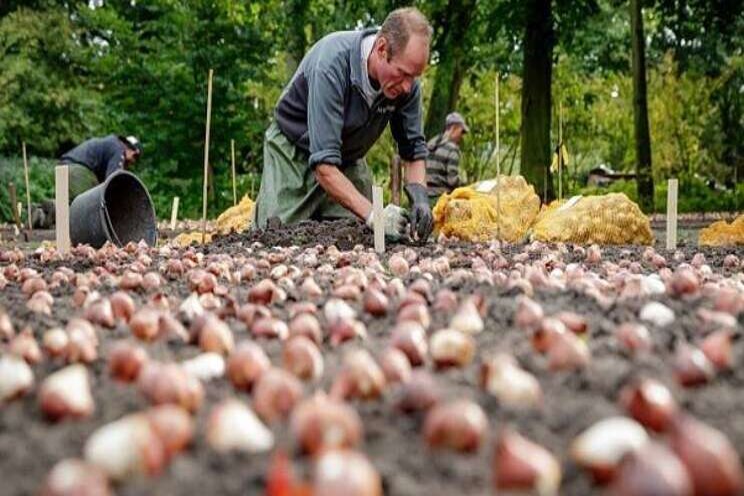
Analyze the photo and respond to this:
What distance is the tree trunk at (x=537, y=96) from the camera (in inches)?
333

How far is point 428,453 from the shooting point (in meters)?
0.90

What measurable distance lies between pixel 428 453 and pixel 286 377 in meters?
0.24

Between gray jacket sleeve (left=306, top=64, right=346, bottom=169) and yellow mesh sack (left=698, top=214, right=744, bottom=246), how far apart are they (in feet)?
7.16

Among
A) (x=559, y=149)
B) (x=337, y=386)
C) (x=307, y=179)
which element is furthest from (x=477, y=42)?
(x=337, y=386)

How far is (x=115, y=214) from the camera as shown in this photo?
497cm

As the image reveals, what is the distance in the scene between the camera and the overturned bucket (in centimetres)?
442

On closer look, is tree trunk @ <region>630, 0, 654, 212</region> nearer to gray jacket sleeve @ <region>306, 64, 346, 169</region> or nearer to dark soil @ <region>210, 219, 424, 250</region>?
dark soil @ <region>210, 219, 424, 250</region>

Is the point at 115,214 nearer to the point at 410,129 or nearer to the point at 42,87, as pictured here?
the point at 410,129

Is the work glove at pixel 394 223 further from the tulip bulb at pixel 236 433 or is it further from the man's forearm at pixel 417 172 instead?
the tulip bulb at pixel 236 433

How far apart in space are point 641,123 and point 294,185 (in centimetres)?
753

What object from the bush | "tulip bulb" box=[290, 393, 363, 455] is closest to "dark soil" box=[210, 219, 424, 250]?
"tulip bulb" box=[290, 393, 363, 455]

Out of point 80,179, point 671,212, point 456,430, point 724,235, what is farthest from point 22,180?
point 456,430

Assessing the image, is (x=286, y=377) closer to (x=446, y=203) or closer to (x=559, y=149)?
(x=446, y=203)

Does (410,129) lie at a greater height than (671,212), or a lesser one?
greater
